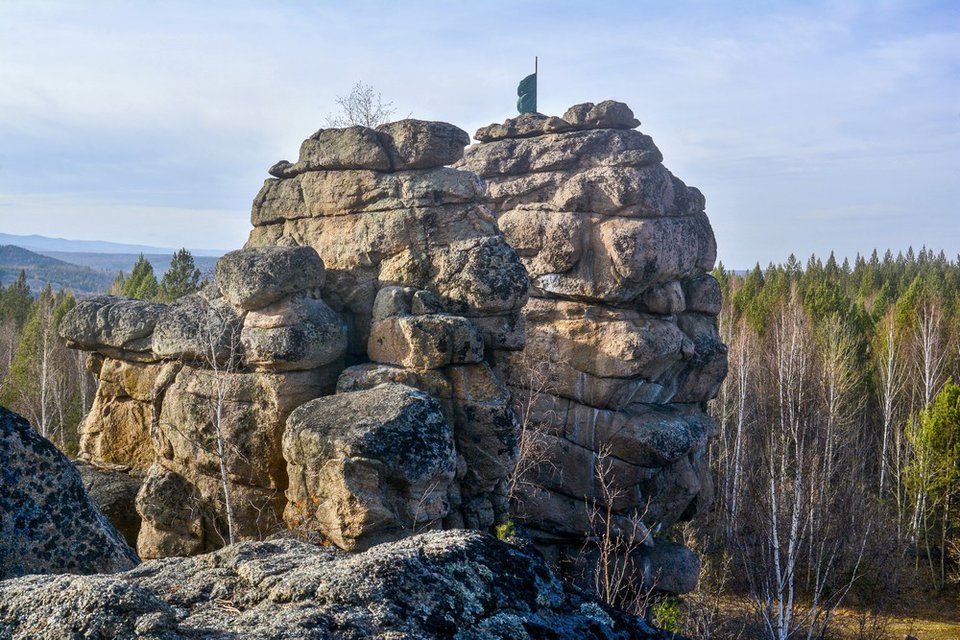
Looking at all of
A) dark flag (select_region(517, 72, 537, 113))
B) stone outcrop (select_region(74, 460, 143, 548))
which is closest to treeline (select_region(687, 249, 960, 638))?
stone outcrop (select_region(74, 460, 143, 548))

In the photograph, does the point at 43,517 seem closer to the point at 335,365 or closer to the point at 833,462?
the point at 335,365

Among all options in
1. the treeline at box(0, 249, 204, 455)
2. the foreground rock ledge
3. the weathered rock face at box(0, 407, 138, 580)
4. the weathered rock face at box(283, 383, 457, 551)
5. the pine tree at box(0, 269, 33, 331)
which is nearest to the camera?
the foreground rock ledge

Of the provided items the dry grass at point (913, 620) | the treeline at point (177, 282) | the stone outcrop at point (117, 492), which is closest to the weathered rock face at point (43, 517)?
the stone outcrop at point (117, 492)

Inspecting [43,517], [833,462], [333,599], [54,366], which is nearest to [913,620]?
[833,462]

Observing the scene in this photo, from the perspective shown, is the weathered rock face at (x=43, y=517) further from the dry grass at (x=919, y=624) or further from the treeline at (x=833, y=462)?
the dry grass at (x=919, y=624)

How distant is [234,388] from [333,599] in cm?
1211

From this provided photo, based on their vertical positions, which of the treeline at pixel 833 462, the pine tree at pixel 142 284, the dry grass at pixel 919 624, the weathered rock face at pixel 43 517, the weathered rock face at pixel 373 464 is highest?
the pine tree at pixel 142 284

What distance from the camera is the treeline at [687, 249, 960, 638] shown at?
898 inches

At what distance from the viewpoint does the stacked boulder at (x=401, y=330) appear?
11617 mm

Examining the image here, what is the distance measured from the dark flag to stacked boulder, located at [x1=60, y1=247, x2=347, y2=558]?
50.6 feet

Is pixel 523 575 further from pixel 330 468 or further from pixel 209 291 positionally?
pixel 209 291

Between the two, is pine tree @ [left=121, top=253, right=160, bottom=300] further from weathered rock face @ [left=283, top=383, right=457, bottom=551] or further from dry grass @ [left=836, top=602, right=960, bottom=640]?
dry grass @ [left=836, top=602, right=960, bottom=640]

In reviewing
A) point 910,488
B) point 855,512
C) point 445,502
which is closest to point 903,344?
point 910,488

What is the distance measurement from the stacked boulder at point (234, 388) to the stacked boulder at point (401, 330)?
1.01m
